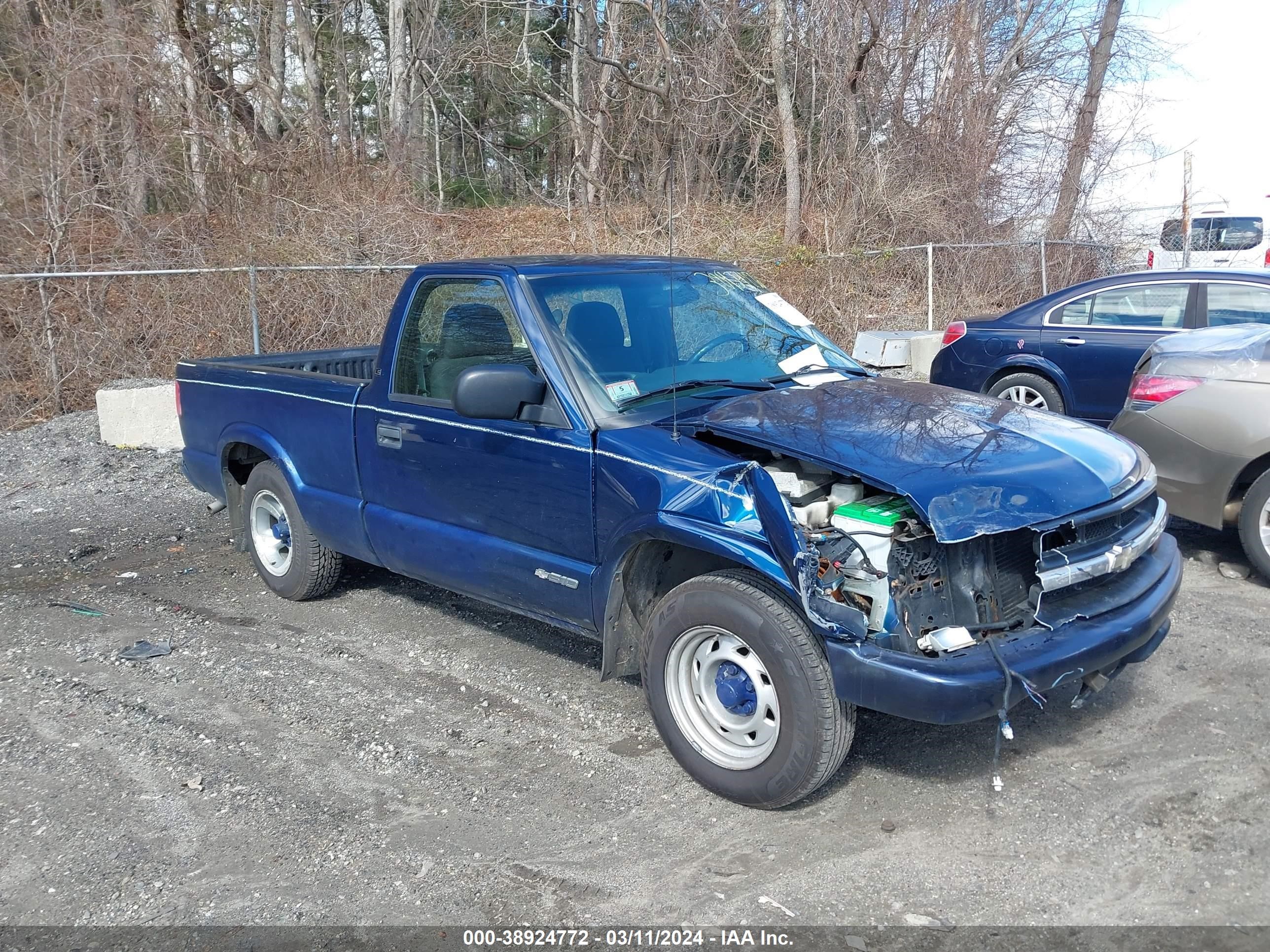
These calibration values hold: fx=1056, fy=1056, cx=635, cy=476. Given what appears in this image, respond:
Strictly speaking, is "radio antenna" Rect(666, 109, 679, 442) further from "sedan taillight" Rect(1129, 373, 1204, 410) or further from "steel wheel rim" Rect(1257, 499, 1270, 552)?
"steel wheel rim" Rect(1257, 499, 1270, 552)

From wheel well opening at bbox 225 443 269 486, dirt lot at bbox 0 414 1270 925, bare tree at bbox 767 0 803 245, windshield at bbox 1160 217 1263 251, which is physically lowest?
dirt lot at bbox 0 414 1270 925

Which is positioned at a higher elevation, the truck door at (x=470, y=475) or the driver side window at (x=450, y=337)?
the driver side window at (x=450, y=337)

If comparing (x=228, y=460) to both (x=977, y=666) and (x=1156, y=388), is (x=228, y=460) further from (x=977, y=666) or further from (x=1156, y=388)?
(x=1156, y=388)

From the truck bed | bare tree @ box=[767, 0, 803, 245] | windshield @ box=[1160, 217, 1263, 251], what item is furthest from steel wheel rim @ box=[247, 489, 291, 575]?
windshield @ box=[1160, 217, 1263, 251]

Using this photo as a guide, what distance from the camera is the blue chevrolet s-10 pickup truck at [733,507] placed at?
3467mm

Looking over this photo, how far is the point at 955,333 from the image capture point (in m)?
10.6

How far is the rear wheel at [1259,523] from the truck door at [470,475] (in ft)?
13.1

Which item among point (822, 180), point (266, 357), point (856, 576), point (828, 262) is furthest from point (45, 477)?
point (822, 180)

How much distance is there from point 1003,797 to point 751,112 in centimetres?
1877

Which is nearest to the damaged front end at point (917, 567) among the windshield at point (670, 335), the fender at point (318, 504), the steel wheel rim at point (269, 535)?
the windshield at point (670, 335)

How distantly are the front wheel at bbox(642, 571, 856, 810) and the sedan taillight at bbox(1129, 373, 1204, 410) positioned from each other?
3936mm

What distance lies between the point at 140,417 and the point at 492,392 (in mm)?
7573

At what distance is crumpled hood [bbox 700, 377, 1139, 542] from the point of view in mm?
3463

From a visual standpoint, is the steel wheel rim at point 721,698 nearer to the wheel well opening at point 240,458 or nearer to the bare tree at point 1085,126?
the wheel well opening at point 240,458
